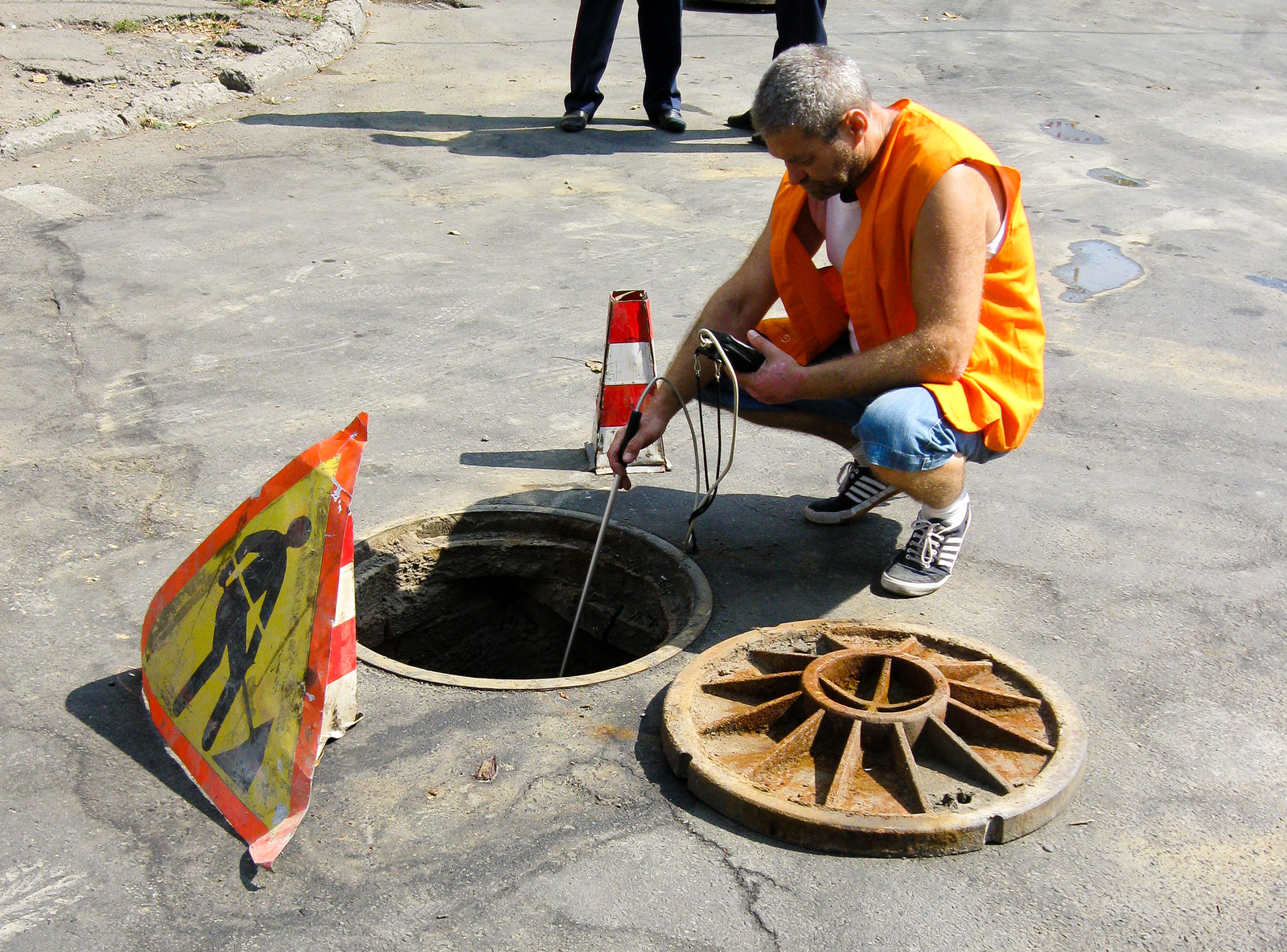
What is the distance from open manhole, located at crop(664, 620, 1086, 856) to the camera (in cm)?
246

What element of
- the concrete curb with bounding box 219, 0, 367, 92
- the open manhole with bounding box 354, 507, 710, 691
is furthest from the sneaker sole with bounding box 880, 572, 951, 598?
the concrete curb with bounding box 219, 0, 367, 92

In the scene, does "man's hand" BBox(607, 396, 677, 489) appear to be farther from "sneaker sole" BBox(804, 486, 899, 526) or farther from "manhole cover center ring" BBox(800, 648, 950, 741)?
"manhole cover center ring" BBox(800, 648, 950, 741)

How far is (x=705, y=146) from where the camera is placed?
321 inches

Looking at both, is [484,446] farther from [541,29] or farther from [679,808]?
[541,29]

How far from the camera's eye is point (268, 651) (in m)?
2.53

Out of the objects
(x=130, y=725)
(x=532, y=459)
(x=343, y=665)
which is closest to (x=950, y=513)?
(x=532, y=459)

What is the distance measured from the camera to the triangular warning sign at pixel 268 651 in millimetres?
2416

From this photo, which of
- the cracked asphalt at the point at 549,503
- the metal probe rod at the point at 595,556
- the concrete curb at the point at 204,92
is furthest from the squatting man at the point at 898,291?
the concrete curb at the point at 204,92

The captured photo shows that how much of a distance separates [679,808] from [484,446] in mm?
2014

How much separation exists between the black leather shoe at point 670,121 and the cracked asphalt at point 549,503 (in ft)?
0.47

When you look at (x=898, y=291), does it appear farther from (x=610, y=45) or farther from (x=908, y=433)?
(x=610, y=45)

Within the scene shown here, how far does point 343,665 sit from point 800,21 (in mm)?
6370

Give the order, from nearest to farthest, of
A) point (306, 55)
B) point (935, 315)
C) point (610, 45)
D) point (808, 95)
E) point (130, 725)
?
point (130, 725), point (808, 95), point (935, 315), point (610, 45), point (306, 55)

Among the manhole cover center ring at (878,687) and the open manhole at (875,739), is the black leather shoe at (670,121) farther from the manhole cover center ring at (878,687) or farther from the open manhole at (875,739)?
the manhole cover center ring at (878,687)
